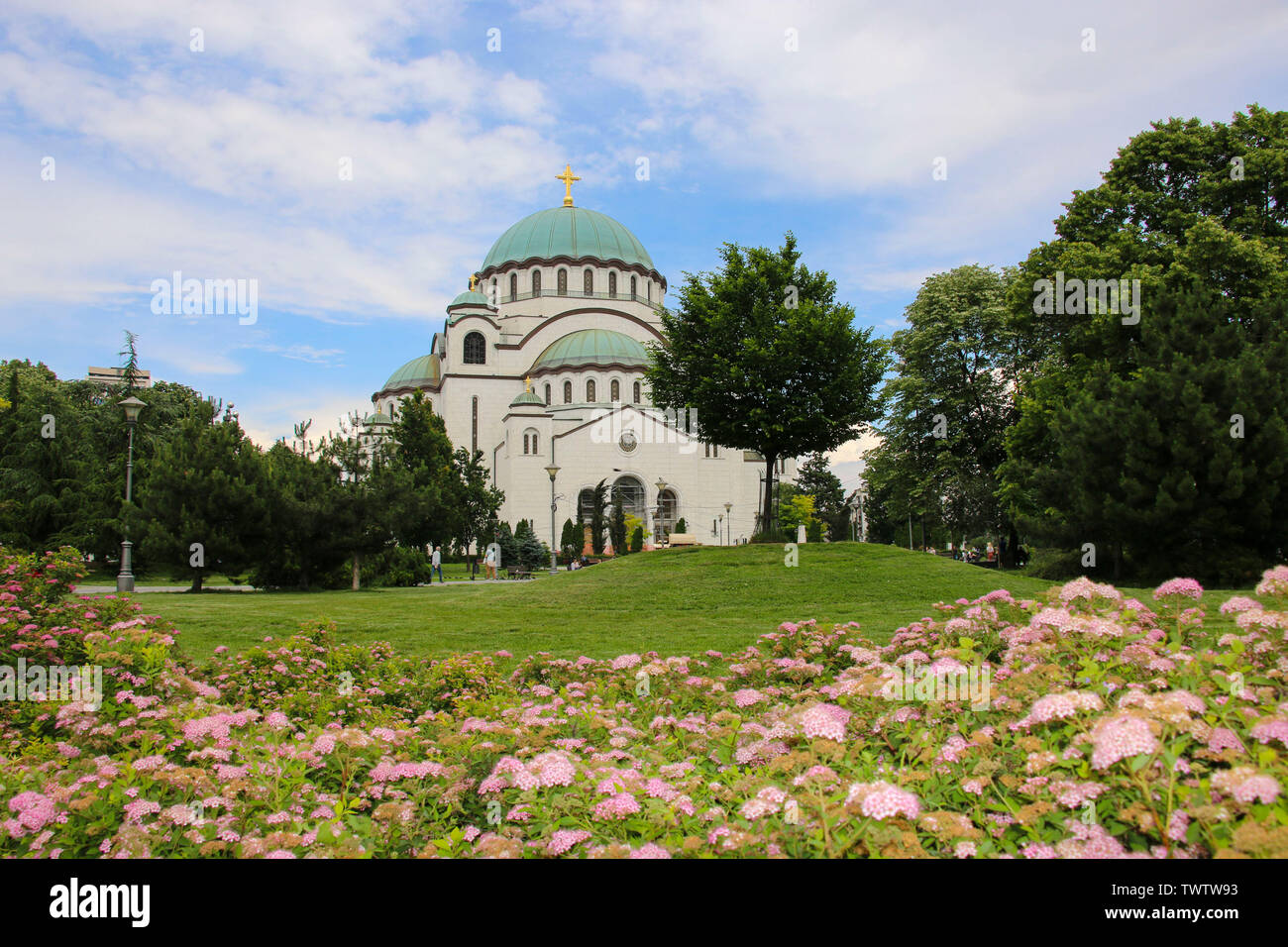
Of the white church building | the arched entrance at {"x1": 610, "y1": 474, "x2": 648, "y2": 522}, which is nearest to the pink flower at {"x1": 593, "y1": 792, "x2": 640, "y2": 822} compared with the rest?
the white church building

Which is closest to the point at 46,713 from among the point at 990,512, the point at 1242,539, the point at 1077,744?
the point at 1077,744

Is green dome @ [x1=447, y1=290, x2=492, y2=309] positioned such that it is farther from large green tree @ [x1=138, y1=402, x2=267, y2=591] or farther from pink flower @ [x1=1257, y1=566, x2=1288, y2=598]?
pink flower @ [x1=1257, y1=566, x2=1288, y2=598]

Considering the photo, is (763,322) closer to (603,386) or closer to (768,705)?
(768,705)

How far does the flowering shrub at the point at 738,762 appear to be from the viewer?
2822mm

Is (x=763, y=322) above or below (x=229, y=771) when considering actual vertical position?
above

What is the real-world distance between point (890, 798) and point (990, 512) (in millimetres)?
31348

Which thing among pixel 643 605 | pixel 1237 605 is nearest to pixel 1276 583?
pixel 1237 605

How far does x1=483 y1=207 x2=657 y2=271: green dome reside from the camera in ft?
200

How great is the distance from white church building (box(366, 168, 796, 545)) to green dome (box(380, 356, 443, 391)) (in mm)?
121

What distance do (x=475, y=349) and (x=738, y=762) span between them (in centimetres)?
5665

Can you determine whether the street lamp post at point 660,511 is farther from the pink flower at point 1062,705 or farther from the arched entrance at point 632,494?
the pink flower at point 1062,705

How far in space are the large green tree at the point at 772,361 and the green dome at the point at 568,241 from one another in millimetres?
37037

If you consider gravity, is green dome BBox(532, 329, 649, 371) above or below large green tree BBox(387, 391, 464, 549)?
above

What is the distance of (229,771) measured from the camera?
3.74 meters
